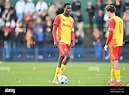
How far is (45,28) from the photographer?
686cm

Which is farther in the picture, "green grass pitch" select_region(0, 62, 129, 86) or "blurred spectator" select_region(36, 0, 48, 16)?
"green grass pitch" select_region(0, 62, 129, 86)

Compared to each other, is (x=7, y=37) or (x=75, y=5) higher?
(x=75, y=5)

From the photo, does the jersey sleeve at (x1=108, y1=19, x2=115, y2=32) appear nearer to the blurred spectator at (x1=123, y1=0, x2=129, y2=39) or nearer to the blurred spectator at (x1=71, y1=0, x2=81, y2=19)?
the blurred spectator at (x1=123, y1=0, x2=129, y2=39)

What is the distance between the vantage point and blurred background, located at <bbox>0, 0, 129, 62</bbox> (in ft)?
18.8

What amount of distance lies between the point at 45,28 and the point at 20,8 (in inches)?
47.8

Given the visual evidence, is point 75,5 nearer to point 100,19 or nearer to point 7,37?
point 100,19

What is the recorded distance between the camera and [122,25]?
5609 millimetres

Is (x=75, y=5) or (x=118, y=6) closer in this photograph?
(x=118, y=6)

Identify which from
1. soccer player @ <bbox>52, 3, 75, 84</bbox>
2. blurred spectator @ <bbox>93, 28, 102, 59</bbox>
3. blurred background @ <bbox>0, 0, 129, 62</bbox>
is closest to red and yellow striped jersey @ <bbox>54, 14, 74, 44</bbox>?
soccer player @ <bbox>52, 3, 75, 84</bbox>

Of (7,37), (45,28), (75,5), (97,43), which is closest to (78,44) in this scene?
(97,43)

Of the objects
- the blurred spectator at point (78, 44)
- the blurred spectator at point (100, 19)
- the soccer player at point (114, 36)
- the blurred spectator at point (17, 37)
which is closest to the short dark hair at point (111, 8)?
the soccer player at point (114, 36)

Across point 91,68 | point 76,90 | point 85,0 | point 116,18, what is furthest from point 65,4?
point 91,68

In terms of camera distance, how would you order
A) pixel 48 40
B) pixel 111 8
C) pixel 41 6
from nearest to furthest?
pixel 111 8 → pixel 41 6 → pixel 48 40

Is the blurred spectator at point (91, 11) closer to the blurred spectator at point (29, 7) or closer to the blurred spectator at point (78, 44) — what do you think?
the blurred spectator at point (29, 7)
